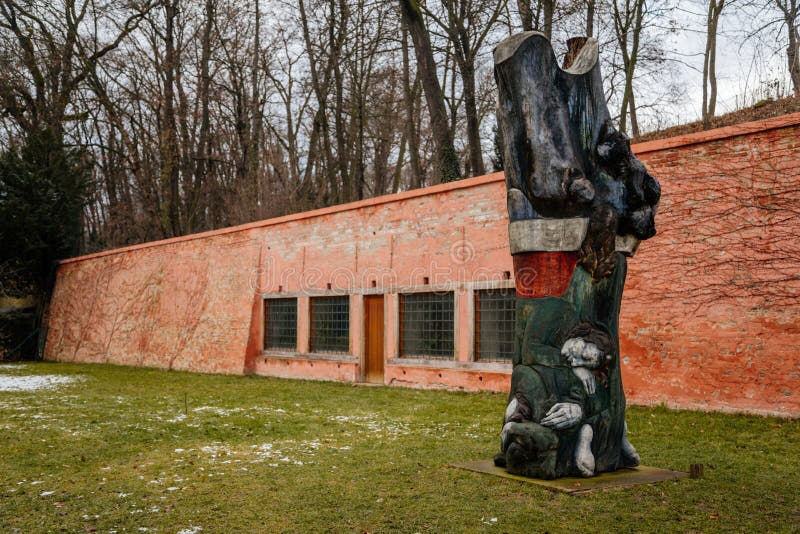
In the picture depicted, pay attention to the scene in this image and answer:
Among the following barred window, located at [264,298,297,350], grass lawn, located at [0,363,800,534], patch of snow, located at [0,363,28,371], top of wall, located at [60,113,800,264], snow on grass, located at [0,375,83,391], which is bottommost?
grass lawn, located at [0,363,800,534]

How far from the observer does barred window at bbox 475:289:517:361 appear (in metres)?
14.6

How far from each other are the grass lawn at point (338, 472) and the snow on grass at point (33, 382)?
11.1 ft

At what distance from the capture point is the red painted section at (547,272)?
22.0 ft

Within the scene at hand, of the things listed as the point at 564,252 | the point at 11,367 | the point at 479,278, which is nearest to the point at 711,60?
the point at 479,278

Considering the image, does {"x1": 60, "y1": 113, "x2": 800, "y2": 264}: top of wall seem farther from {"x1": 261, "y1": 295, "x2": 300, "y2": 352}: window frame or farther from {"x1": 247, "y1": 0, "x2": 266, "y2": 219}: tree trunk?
{"x1": 247, "y1": 0, "x2": 266, "y2": 219}: tree trunk

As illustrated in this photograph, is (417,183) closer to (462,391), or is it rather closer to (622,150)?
(462,391)

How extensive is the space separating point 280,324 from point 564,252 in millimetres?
14729

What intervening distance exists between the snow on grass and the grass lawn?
340cm

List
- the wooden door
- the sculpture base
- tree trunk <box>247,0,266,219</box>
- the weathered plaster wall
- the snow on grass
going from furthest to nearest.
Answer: tree trunk <box>247,0,266,219</box>, the wooden door, the snow on grass, the weathered plaster wall, the sculpture base

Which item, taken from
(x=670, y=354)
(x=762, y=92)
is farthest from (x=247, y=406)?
(x=762, y=92)

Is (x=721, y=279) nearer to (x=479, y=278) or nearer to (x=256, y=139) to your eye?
(x=479, y=278)

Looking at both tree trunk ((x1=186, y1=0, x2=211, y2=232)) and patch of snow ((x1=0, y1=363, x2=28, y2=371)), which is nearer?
patch of snow ((x1=0, y1=363, x2=28, y2=371))

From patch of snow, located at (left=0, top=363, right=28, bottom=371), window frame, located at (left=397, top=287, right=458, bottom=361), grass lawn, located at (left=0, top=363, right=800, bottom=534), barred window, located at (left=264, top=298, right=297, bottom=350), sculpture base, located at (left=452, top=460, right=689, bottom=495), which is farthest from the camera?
patch of snow, located at (left=0, top=363, right=28, bottom=371)

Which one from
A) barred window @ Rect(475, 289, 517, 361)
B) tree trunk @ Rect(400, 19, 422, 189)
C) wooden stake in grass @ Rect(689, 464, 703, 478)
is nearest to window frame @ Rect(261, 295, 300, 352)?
barred window @ Rect(475, 289, 517, 361)
